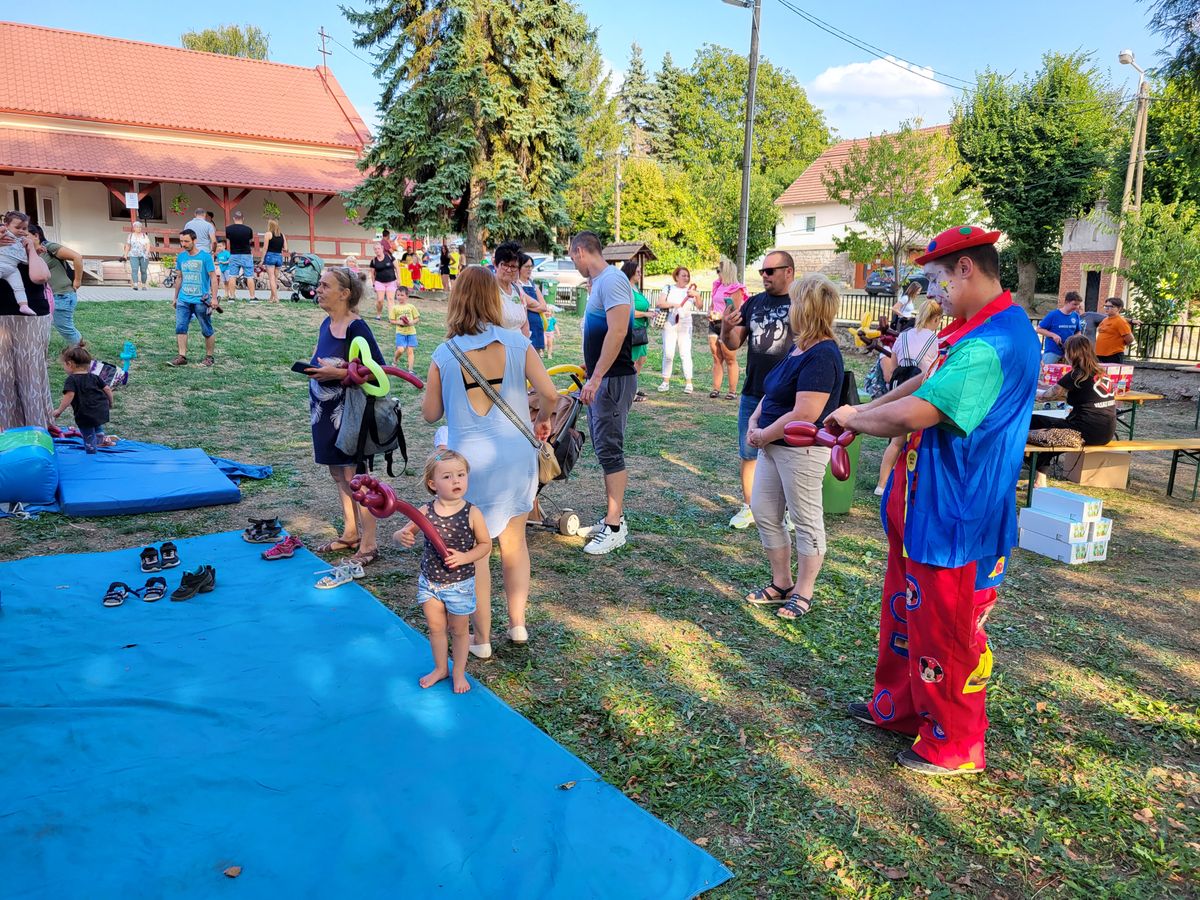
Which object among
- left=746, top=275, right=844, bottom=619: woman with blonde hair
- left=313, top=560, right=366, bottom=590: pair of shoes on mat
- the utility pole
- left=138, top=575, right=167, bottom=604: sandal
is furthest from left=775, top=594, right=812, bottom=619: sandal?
the utility pole

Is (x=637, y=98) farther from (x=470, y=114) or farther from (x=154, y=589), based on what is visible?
(x=154, y=589)

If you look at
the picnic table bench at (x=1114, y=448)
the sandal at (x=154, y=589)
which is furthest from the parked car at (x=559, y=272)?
the sandal at (x=154, y=589)

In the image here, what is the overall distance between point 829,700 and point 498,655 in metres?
1.69

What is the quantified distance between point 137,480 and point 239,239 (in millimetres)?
13138

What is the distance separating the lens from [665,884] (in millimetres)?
2748

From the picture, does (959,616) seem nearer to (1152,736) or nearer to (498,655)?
(1152,736)

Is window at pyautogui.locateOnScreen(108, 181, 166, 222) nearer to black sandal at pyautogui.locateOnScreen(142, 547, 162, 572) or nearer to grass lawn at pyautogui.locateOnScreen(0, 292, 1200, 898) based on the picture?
grass lawn at pyautogui.locateOnScreen(0, 292, 1200, 898)

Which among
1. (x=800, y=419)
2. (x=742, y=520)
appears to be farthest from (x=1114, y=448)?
(x=800, y=419)

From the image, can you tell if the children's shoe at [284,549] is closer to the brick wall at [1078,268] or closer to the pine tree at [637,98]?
the brick wall at [1078,268]

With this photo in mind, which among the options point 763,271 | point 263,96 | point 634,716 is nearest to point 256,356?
point 763,271

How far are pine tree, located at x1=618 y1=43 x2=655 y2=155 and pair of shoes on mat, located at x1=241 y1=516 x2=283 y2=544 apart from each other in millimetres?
60638

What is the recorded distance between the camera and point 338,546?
574cm

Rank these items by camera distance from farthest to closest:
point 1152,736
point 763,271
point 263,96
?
point 263,96 < point 763,271 < point 1152,736

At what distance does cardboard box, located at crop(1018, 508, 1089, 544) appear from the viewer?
6125 mm
